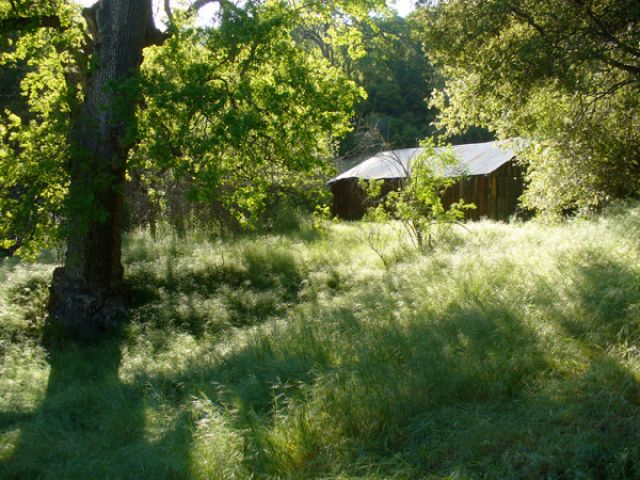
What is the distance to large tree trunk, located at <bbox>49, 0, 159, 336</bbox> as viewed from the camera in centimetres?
990

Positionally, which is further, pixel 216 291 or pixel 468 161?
pixel 468 161

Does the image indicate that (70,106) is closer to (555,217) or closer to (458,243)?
(458,243)

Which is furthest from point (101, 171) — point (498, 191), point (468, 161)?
point (468, 161)

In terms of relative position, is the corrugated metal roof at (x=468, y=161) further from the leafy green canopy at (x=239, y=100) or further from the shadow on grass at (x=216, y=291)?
the leafy green canopy at (x=239, y=100)

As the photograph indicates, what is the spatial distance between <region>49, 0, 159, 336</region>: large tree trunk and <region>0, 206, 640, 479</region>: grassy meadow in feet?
2.97

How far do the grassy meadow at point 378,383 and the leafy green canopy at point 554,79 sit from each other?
2.62 metres

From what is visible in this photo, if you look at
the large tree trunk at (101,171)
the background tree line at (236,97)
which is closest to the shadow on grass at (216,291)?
the large tree trunk at (101,171)

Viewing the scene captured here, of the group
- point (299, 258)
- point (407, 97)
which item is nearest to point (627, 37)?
point (299, 258)

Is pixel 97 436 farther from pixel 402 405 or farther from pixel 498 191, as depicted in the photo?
pixel 498 191

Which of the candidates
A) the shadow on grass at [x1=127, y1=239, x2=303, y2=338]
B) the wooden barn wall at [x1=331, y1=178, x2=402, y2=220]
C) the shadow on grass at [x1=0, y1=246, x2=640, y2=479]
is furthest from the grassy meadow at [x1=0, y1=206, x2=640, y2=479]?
the wooden barn wall at [x1=331, y1=178, x2=402, y2=220]

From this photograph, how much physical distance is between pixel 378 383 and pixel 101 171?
7.26 meters

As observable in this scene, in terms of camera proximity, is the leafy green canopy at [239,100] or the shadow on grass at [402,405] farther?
the leafy green canopy at [239,100]

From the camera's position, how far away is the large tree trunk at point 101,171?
390 inches

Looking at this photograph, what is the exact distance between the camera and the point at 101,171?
10.4 meters
